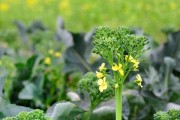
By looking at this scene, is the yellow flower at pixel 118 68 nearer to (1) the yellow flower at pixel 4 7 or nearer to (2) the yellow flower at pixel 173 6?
(2) the yellow flower at pixel 173 6

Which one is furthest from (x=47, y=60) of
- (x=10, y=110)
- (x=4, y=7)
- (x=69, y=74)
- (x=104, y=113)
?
(x=4, y=7)

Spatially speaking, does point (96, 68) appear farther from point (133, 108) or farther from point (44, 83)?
point (133, 108)

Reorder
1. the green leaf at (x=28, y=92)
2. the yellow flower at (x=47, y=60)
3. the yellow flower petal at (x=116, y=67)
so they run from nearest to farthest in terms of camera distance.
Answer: the yellow flower petal at (x=116, y=67), the green leaf at (x=28, y=92), the yellow flower at (x=47, y=60)

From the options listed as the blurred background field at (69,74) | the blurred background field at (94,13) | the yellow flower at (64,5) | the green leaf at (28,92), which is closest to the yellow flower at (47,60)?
the blurred background field at (69,74)

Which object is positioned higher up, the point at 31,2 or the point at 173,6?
Result: the point at 31,2

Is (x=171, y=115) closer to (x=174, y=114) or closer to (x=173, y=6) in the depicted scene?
(x=174, y=114)

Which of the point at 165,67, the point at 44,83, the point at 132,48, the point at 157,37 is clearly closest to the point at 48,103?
the point at 44,83
